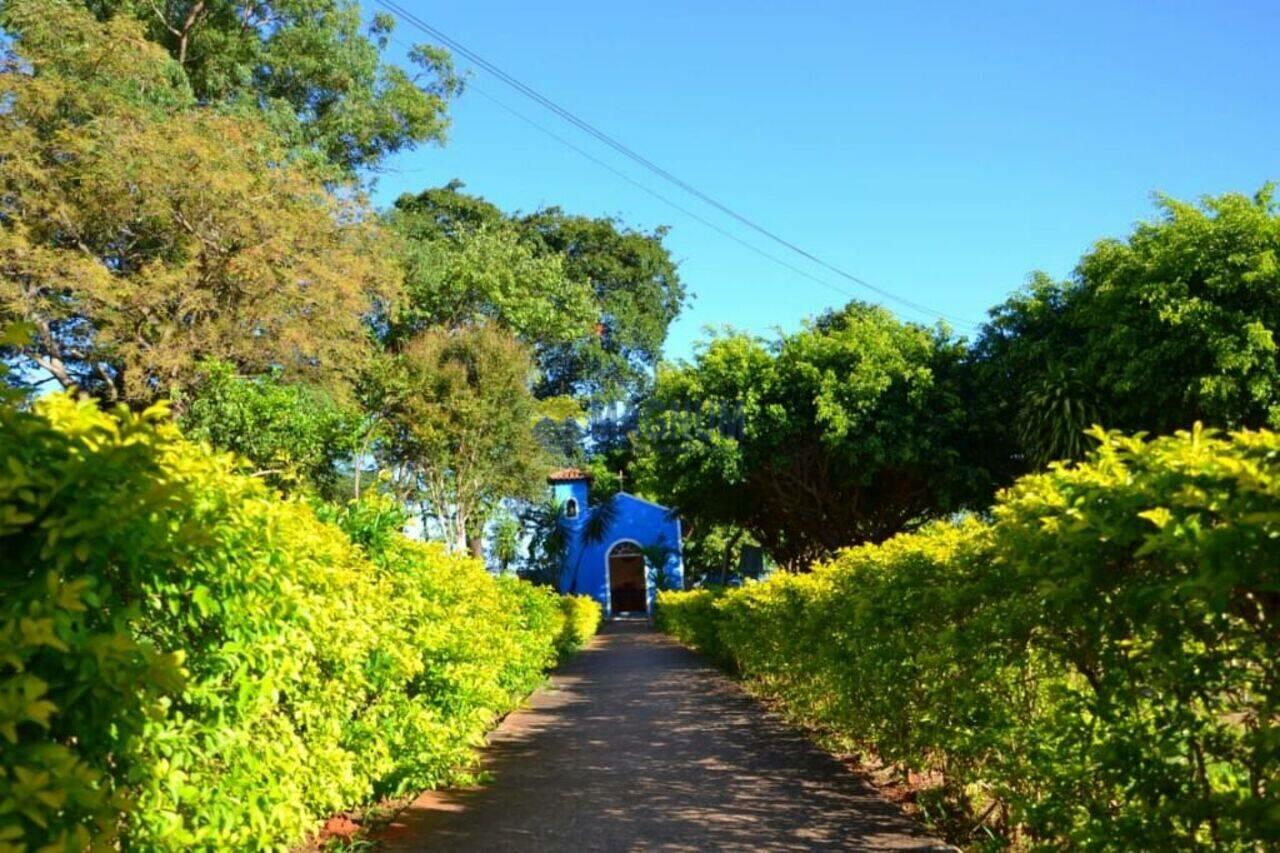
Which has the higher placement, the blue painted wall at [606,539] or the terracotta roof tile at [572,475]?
the terracotta roof tile at [572,475]

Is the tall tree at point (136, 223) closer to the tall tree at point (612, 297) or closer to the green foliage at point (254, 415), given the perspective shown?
the green foliage at point (254, 415)

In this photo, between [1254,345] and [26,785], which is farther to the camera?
[1254,345]

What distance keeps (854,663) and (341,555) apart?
3.68 m

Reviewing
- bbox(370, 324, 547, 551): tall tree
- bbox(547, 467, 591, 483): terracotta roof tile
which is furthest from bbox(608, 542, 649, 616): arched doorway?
bbox(370, 324, 547, 551): tall tree

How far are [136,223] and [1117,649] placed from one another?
1715cm

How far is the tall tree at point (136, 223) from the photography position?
15727 millimetres

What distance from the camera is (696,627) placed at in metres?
20.8

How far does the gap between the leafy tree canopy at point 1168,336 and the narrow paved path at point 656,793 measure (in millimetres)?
11364

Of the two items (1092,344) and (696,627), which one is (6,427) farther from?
(1092,344)

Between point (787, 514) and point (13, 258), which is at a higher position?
point (13, 258)

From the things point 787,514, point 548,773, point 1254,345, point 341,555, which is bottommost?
point 548,773

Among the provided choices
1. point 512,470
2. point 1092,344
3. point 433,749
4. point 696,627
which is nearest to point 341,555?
point 433,749

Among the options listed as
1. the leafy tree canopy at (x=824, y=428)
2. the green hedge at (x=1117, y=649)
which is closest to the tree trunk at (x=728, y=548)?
the leafy tree canopy at (x=824, y=428)

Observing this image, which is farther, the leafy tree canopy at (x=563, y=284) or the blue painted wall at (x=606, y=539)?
the blue painted wall at (x=606, y=539)
